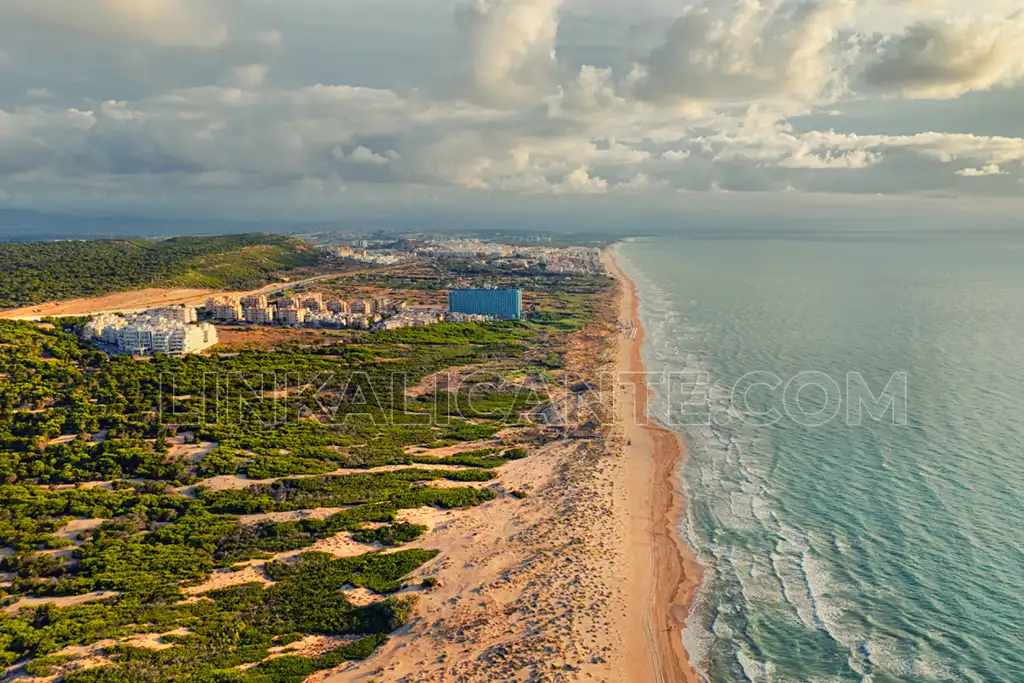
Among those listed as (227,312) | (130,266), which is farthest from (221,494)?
(130,266)

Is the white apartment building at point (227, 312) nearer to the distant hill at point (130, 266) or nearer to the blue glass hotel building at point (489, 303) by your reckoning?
the distant hill at point (130, 266)

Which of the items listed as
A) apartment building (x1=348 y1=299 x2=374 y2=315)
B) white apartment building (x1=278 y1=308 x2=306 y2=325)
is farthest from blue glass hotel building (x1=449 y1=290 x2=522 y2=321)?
white apartment building (x1=278 y1=308 x2=306 y2=325)

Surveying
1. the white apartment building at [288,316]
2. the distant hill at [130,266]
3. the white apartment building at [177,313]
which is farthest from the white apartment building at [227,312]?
the distant hill at [130,266]

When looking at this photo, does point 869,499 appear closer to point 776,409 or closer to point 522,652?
point 776,409

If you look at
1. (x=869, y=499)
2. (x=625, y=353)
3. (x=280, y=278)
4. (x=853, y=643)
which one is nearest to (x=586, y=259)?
(x=280, y=278)

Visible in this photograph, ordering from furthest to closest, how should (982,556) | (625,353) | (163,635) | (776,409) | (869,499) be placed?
1. (625,353)
2. (776,409)
3. (869,499)
4. (982,556)
5. (163,635)

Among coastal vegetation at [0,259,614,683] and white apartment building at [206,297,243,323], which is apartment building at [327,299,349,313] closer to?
white apartment building at [206,297,243,323]

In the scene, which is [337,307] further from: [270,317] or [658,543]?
[658,543]
